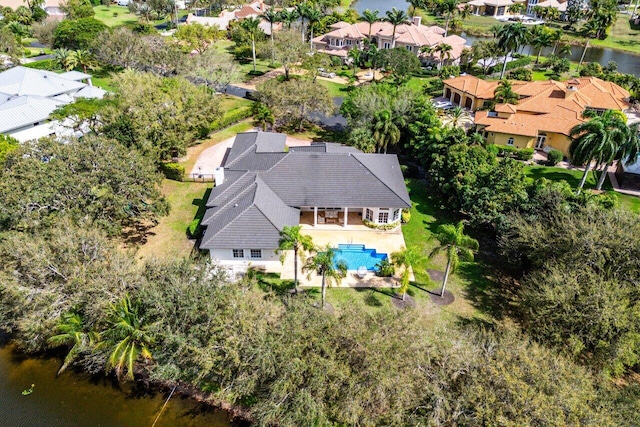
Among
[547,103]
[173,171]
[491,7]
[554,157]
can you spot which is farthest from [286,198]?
[491,7]

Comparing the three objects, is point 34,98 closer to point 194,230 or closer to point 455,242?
point 194,230

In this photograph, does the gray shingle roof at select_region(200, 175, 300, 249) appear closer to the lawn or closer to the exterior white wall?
the exterior white wall

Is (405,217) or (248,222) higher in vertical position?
(248,222)

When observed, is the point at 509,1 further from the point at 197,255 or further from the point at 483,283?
the point at 197,255

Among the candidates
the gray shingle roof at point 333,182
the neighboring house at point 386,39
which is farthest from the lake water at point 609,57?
the gray shingle roof at point 333,182

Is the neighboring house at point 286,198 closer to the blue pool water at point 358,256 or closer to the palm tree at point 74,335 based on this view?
the blue pool water at point 358,256

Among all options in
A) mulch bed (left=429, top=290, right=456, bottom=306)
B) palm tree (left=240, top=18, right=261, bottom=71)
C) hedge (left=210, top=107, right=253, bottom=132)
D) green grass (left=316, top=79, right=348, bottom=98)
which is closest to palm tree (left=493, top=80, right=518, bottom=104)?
green grass (left=316, top=79, right=348, bottom=98)
